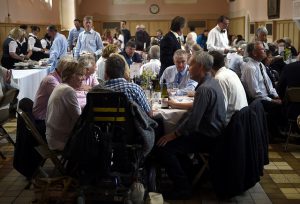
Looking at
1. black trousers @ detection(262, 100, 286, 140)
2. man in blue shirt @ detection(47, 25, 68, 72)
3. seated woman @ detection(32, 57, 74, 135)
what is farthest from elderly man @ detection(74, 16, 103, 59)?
seated woman @ detection(32, 57, 74, 135)

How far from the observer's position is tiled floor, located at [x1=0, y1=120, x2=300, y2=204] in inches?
157

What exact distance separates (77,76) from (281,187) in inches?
84.1

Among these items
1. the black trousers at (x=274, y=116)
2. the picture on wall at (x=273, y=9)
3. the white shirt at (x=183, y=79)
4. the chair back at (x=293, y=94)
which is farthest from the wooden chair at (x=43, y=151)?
the picture on wall at (x=273, y=9)

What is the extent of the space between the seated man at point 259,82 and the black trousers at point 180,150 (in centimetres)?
186

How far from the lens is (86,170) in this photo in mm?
3502

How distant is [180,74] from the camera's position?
18.0ft

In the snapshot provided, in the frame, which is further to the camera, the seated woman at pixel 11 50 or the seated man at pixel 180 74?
the seated woman at pixel 11 50

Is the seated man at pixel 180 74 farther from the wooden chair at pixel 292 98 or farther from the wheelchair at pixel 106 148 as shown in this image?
the wheelchair at pixel 106 148

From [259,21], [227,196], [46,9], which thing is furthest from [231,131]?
[46,9]

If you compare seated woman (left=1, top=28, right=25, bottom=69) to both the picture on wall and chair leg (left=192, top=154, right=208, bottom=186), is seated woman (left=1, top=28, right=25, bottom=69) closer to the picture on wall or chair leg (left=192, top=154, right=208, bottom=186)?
chair leg (left=192, top=154, right=208, bottom=186)

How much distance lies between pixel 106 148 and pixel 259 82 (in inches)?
115

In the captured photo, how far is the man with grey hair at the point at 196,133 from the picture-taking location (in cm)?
384

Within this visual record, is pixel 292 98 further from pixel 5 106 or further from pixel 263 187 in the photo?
pixel 5 106

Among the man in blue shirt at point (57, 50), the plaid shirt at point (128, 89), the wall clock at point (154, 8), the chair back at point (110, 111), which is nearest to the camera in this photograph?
the chair back at point (110, 111)
